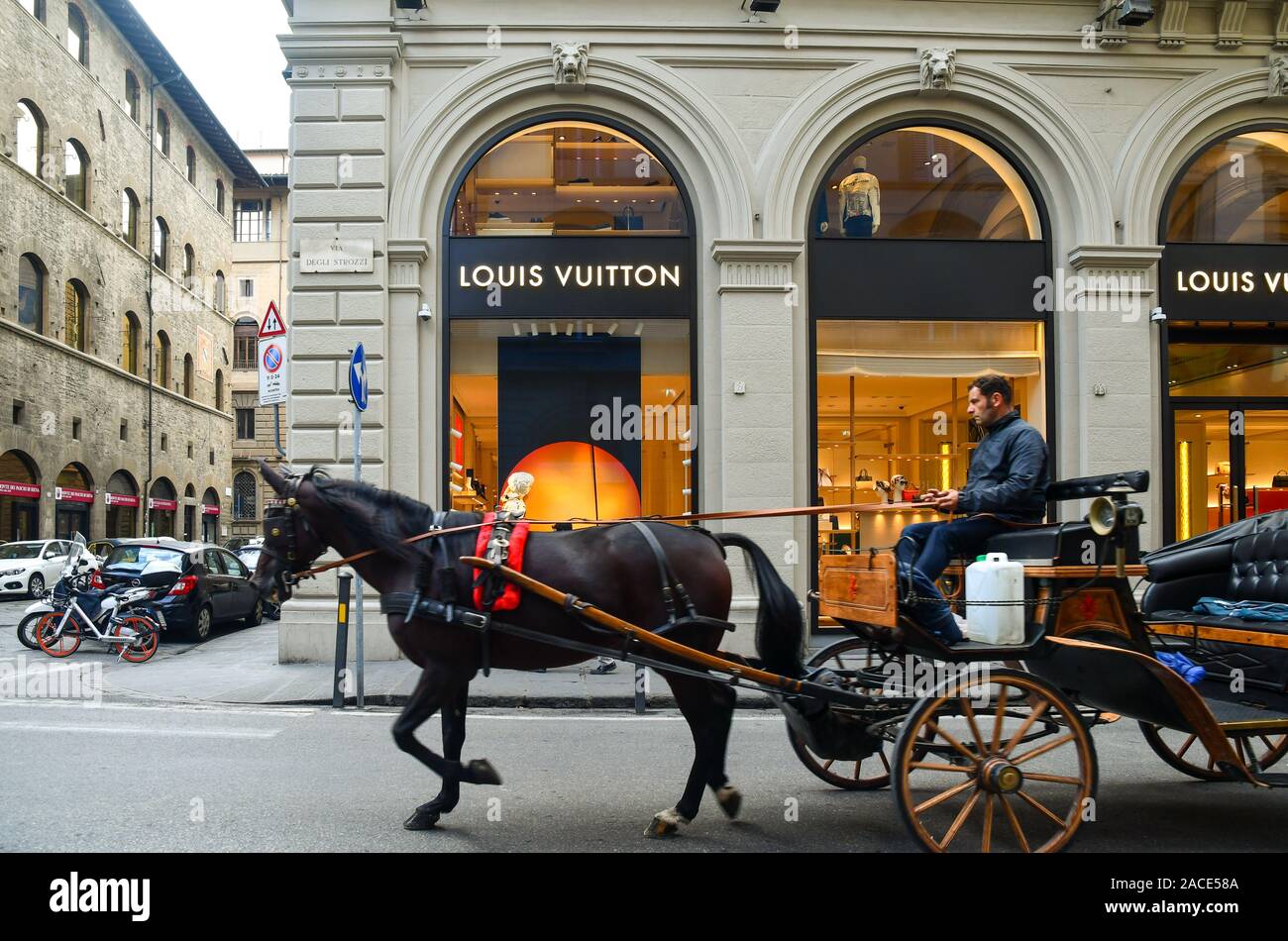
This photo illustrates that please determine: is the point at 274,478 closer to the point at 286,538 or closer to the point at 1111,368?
the point at 286,538

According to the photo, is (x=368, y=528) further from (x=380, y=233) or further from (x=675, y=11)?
(x=675, y=11)

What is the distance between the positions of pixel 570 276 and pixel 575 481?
2615 millimetres

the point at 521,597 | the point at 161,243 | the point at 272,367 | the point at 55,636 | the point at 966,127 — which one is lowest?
the point at 55,636

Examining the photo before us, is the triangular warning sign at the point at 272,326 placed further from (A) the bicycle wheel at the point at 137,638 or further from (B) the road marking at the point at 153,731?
(A) the bicycle wheel at the point at 137,638

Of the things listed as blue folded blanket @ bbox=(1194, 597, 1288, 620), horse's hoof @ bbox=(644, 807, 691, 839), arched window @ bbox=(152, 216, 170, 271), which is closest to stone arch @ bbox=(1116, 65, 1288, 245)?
blue folded blanket @ bbox=(1194, 597, 1288, 620)

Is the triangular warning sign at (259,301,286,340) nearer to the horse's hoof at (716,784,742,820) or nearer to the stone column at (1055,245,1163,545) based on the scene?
the horse's hoof at (716,784,742,820)

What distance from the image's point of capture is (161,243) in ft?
126

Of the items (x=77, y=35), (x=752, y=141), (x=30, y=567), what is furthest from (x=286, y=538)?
(x=77, y=35)

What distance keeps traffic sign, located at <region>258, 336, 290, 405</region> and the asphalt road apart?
3478mm

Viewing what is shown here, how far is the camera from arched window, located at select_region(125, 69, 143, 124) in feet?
115

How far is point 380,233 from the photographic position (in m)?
11.5

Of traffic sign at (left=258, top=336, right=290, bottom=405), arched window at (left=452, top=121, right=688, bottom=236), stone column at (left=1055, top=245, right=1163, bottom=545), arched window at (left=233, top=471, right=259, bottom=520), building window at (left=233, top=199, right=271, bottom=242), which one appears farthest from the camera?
building window at (left=233, top=199, right=271, bottom=242)

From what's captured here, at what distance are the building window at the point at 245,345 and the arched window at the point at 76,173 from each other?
65.7 ft
